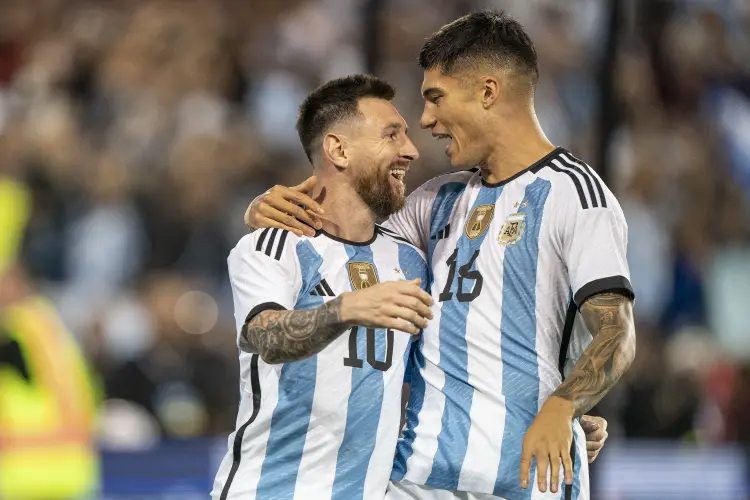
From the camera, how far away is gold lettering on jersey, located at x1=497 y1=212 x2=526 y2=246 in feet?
12.7

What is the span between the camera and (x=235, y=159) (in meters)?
9.24

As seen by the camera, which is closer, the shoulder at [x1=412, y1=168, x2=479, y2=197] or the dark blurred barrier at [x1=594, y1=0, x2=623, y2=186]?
the shoulder at [x1=412, y1=168, x2=479, y2=197]

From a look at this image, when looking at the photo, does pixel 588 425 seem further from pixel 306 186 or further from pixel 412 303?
pixel 306 186

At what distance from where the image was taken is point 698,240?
10.2 m

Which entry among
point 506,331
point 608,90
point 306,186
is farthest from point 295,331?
point 608,90

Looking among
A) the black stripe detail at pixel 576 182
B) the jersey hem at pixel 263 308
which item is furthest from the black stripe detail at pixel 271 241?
the black stripe detail at pixel 576 182

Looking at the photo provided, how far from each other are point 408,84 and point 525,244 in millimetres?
6243

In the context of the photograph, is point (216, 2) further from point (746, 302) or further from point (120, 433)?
point (746, 302)

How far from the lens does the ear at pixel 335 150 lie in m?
4.30

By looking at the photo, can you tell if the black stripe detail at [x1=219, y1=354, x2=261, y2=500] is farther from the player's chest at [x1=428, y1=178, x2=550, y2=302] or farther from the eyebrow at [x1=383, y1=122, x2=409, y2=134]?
the eyebrow at [x1=383, y1=122, x2=409, y2=134]

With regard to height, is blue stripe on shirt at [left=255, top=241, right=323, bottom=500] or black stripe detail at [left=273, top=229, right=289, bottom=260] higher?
black stripe detail at [left=273, top=229, right=289, bottom=260]

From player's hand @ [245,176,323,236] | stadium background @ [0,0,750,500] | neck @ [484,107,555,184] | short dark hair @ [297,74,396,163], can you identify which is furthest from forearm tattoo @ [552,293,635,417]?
stadium background @ [0,0,750,500]

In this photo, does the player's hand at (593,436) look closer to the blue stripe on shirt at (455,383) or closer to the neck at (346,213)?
the blue stripe on shirt at (455,383)

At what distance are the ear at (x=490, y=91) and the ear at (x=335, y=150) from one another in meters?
0.55
